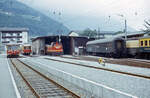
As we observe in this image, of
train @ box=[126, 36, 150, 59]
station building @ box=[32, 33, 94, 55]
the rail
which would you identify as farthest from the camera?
station building @ box=[32, 33, 94, 55]

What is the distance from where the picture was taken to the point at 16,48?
4569cm

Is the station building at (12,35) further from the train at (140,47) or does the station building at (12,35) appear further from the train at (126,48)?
the train at (140,47)

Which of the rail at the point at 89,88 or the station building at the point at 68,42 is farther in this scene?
the station building at the point at 68,42

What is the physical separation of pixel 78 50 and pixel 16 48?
16.9 meters

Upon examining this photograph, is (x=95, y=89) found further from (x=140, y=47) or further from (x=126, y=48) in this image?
(x=126, y=48)

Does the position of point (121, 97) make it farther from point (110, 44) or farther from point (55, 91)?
point (110, 44)

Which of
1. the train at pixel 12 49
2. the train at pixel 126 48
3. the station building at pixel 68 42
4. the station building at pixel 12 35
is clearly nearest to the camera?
the train at pixel 126 48

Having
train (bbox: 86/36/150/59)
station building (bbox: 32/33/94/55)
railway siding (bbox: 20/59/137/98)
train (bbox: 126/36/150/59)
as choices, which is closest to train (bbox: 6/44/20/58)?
station building (bbox: 32/33/94/55)

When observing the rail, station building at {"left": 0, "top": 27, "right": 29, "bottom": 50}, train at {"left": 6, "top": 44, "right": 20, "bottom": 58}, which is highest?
station building at {"left": 0, "top": 27, "right": 29, "bottom": 50}

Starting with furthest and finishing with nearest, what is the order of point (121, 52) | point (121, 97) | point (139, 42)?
point (121, 52) → point (139, 42) → point (121, 97)

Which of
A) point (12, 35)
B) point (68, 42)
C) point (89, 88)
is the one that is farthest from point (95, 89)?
point (12, 35)

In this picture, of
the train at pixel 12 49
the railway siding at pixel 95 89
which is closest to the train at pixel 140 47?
the railway siding at pixel 95 89

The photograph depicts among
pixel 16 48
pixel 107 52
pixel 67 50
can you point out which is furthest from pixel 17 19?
pixel 107 52

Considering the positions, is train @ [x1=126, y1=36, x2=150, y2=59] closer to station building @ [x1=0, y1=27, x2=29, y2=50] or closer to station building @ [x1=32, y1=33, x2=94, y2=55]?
station building @ [x1=32, y1=33, x2=94, y2=55]
